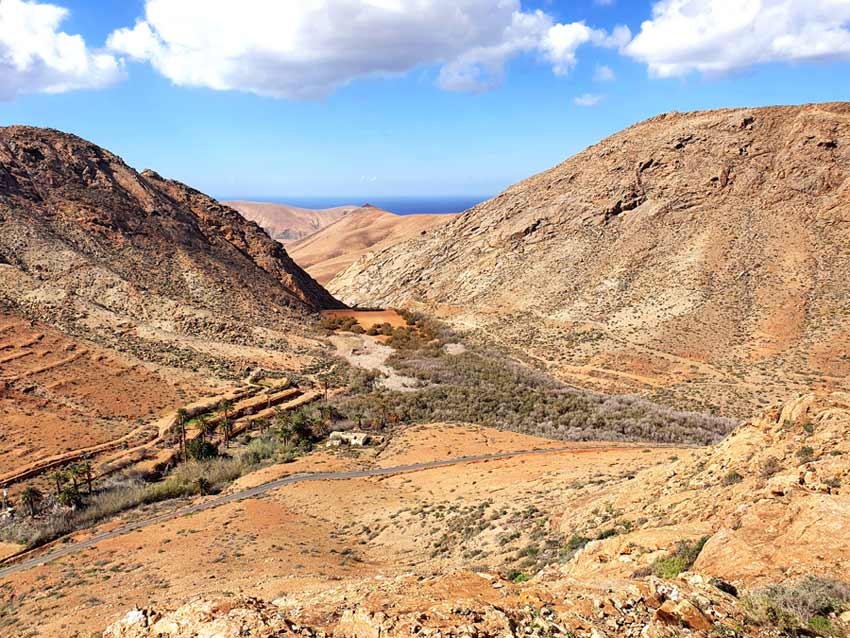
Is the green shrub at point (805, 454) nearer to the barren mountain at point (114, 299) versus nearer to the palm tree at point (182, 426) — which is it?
the palm tree at point (182, 426)

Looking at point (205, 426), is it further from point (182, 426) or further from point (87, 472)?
point (87, 472)

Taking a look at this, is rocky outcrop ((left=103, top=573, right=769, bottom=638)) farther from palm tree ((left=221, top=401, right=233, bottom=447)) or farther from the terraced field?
palm tree ((left=221, top=401, right=233, bottom=447))

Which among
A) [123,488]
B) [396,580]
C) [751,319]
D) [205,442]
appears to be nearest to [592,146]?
[751,319]

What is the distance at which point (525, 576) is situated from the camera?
35.0 feet

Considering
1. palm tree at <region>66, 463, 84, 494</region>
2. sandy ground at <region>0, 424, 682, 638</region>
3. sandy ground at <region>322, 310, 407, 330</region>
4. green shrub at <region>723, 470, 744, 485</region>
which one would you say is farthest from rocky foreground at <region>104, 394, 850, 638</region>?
sandy ground at <region>322, 310, 407, 330</region>

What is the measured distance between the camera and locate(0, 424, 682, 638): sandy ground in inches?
517

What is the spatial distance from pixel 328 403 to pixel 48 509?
576 inches

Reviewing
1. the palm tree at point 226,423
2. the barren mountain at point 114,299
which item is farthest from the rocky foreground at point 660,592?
the barren mountain at point 114,299

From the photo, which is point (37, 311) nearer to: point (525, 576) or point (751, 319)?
point (525, 576)

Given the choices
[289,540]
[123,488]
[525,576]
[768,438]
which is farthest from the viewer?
[123,488]

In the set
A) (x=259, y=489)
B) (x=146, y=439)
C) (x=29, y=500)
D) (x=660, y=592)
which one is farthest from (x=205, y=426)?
(x=660, y=592)

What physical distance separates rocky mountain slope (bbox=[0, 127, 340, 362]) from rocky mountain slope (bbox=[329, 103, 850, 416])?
60.8ft

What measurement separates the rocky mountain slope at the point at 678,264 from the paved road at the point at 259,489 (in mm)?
11673

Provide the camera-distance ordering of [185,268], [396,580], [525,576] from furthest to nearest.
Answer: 1. [185,268]
2. [525,576]
3. [396,580]
